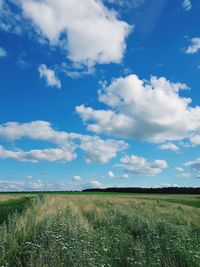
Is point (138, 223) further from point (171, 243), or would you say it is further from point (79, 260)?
point (79, 260)

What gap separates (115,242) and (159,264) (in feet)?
8.66

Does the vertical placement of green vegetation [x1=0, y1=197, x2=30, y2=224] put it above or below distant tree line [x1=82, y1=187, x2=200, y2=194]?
below

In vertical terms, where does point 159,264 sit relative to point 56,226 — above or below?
below

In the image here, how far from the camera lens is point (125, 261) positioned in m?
8.44

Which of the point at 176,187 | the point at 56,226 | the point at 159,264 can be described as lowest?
the point at 159,264

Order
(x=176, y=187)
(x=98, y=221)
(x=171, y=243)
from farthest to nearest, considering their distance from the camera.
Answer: (x=176, y=187) < (x=98, y=221) < (x=171, y=243)

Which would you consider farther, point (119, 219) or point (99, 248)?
point (119, 219)

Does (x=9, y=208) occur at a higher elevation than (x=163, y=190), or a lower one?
lower

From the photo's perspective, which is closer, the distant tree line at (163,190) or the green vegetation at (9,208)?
the green vegetation at (9,208)

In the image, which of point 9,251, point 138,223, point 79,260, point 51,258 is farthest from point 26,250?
point 138,223

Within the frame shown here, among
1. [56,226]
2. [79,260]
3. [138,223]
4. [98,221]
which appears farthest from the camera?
[98,221]

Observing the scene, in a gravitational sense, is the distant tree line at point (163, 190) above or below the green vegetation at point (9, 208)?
above

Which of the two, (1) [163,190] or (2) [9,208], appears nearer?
(2) [9,208]

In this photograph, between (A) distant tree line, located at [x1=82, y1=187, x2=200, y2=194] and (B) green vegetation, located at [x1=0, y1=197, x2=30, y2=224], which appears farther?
(A) distant tree line, located at [x1=82, y1=187, x2=200, y2=194]
